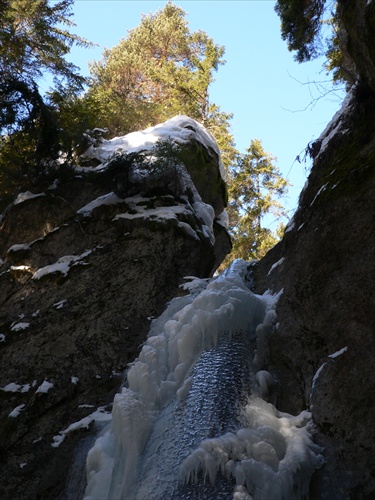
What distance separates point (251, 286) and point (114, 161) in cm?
369

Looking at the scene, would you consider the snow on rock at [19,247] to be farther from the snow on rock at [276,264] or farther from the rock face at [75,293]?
the snow on rock at [276,264]

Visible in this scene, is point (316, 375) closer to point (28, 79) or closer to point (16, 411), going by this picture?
point (16, 411)

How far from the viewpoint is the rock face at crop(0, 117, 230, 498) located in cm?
682

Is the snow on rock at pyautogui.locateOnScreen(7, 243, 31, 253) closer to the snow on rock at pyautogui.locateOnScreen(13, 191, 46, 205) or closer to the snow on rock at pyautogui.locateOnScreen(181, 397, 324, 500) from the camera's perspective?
the snow on rock at pyautogui.locateOnScreen(13, 191, 46, 205)

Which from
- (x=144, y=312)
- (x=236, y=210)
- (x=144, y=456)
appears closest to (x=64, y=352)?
(x=144, y=312)

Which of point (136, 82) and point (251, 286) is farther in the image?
point (136, 82)

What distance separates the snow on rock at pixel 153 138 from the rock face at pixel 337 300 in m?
4.41

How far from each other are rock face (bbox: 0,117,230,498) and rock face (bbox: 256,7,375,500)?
2.00 metres

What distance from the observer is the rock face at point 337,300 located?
15.2 ft

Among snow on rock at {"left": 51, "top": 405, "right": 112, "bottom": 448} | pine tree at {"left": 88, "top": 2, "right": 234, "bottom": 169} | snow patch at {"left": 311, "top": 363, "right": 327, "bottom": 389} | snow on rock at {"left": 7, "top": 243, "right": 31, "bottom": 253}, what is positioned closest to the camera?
snow patch at {"left": 311, "top": 363, "right": 327, "bottom": 389}

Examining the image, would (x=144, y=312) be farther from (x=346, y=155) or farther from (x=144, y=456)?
(x=346, y=155)

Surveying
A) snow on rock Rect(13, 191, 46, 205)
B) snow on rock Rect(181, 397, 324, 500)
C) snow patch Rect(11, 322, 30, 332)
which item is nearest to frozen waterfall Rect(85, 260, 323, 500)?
snow on rock Rect(181, 397, 324, 500)

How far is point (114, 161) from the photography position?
33.2ft

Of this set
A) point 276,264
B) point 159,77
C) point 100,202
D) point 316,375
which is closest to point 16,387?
point 100,202
